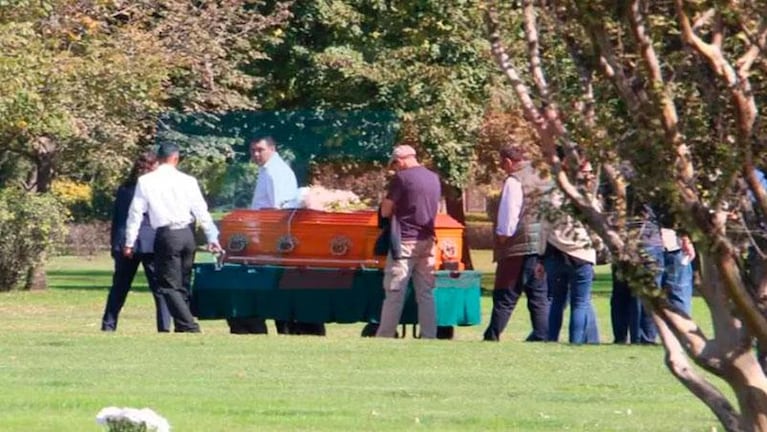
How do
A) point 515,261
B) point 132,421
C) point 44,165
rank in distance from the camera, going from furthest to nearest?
point 44,165 < point 515,261 < point 132,421

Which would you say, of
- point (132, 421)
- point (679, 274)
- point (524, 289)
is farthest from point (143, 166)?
point (132, 421)

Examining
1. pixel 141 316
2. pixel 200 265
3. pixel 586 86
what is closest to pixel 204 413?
pixel 586 86

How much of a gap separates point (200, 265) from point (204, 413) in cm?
880

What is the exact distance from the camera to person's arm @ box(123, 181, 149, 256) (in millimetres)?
17656

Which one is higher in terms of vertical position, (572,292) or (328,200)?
(328,200)

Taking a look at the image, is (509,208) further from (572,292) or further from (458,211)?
(458,211)

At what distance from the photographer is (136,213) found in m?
17.7

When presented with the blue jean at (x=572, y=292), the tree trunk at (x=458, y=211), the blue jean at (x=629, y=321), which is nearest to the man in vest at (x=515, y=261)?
the blue jean at (x=572, y=292)

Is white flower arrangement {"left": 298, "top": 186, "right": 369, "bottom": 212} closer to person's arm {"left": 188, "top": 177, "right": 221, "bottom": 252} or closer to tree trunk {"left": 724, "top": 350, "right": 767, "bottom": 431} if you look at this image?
person's arm {"left": 188, "top": 177, "right": 221, "bottom": 252}

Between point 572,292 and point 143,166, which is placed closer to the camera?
point 572,292

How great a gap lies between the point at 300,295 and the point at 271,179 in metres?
1.21

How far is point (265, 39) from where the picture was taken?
34312 millimetres

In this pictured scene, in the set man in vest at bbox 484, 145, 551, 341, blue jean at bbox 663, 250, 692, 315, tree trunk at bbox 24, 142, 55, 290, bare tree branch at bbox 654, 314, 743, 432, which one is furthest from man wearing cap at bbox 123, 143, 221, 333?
tree trunk at bbox 24, 142, 55, 290

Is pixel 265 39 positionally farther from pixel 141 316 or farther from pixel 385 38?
pixel 141 316
